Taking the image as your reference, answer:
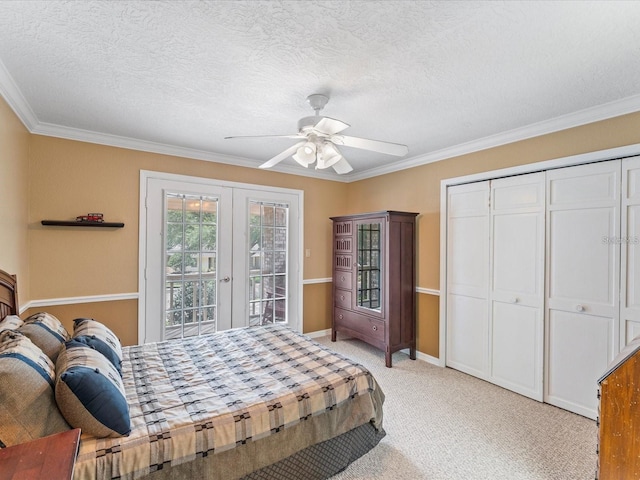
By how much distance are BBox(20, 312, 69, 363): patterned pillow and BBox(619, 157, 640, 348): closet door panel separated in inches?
152

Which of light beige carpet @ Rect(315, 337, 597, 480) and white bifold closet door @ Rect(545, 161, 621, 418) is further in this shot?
white bifold closet door @ Rect(545, 161, 621, 418)

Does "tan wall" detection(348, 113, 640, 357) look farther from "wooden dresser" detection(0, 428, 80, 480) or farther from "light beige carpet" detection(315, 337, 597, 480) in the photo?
"wooden dresser" detection(0, 428, 80, 480)

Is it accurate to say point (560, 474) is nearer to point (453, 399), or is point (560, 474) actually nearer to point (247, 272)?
point (453, 399)

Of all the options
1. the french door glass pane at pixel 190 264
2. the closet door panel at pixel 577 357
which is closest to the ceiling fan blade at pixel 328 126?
the french door glass pane at pixel 190 264

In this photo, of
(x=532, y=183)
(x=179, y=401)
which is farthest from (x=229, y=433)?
(x=532, y=183)

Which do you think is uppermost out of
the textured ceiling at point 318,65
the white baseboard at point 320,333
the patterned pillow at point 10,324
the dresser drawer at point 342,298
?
the textured ceiling at point 318,65

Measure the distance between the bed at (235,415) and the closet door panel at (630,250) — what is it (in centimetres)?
198

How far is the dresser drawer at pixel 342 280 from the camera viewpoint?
430cm

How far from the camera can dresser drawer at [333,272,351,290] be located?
4305 millimetres

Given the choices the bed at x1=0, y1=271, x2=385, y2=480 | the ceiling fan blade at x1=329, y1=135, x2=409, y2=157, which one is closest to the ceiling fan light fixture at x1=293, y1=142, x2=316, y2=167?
the ceiling fan blade at x1=329, y1=135, x2=409, y2=157

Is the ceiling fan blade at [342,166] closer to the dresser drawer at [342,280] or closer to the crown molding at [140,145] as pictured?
the crown molding at [140,145]

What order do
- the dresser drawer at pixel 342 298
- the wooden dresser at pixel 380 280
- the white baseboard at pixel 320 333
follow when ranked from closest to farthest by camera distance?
the wooden dresser at pixel 380 280 → the dresser drawer at pixel 342 298 → the white baseboard at pixel 320 333

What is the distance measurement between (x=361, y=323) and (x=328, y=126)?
9.11 feet

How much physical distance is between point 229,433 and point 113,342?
3.83 ft
